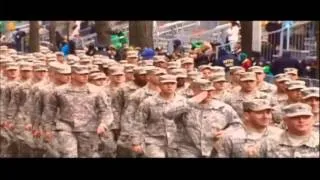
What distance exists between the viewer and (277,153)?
627 cm

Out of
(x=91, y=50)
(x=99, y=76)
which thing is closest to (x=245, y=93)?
(x=99, y=76)

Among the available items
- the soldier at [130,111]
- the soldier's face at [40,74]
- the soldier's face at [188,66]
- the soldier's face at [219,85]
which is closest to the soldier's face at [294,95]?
the soldier's face at [219,85]

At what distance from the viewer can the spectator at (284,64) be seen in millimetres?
6594

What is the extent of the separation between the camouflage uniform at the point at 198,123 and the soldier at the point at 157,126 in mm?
53

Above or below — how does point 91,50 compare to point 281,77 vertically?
above

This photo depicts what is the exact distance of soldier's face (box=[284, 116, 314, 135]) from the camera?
20.1 feet

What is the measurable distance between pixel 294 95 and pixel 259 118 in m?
0.35

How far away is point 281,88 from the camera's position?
21.4ft

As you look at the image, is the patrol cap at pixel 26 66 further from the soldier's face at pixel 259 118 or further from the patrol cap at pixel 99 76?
the soldier's face at pixel 259 118

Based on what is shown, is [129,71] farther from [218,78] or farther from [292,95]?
[292,95]

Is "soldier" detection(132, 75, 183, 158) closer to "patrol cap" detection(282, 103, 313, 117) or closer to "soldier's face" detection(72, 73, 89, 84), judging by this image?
"soldier's face" detection(72, 73, 89, 84)

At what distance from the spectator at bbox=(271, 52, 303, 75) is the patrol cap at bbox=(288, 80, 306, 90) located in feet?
0.35
